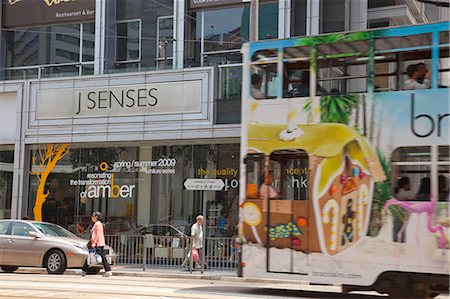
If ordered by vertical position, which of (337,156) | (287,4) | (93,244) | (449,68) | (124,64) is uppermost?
(287,4)

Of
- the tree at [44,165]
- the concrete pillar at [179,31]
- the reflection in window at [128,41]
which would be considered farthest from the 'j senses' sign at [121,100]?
the reflection in window at [128,41]

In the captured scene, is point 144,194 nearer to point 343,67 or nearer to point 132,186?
point 132,186

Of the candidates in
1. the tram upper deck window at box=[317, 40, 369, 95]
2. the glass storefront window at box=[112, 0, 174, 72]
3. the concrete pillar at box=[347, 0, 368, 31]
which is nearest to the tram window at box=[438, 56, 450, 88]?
the tram upper deck window at box=[317, 40, 369, 95]

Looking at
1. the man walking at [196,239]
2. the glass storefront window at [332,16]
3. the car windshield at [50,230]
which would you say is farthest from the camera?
the glass storefront window at [332,16]

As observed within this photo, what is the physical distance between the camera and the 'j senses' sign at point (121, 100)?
22625mm

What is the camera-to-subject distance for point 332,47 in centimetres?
1221

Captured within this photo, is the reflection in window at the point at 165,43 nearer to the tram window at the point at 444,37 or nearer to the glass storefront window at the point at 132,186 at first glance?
the glass storefront window at the point at 132,186

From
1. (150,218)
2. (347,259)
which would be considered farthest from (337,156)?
(150,218)

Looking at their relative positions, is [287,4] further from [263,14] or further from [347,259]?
[347,259]

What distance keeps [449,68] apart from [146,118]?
525 inches

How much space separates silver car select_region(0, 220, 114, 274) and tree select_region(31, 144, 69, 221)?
6448 millimetres

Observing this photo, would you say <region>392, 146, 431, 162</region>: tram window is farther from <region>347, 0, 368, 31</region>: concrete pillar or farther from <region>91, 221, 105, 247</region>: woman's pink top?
<region>347, 0, 368, 31</region>: concrete pillar

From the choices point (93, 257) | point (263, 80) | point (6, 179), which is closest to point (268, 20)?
point (93, 257)

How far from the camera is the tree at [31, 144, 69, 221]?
80.5ft
